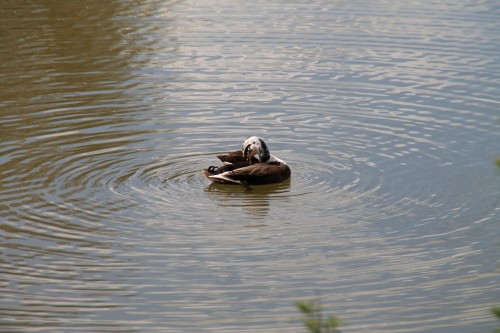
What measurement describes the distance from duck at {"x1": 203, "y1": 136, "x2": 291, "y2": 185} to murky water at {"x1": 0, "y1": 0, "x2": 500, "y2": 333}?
16cm

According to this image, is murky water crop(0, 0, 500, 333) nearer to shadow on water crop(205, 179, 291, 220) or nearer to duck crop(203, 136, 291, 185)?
shadow on water crop(205, 179, 291, 220)

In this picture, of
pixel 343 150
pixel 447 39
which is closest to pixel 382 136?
pixel 343 150

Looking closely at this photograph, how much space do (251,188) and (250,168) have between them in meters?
0.33

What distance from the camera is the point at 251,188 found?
14180 millimetres

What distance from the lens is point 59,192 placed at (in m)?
13.4

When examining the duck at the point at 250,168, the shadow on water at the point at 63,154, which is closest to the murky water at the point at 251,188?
the shadow on water at the point at 63,154

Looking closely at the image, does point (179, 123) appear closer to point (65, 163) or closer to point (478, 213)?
point (65, 163)

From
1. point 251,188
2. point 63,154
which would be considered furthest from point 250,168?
point 63,154

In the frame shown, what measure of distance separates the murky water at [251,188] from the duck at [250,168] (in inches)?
6.2

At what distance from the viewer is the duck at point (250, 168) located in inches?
547

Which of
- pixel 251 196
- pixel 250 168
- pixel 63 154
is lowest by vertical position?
pixel 251 196

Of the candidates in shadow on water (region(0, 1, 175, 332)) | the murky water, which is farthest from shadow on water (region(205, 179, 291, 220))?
shadow on water (region(0, 1, 175, 332))

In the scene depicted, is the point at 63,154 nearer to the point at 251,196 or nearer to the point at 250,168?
the point at 250,168

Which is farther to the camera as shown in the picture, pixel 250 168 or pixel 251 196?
pixel 250 168
